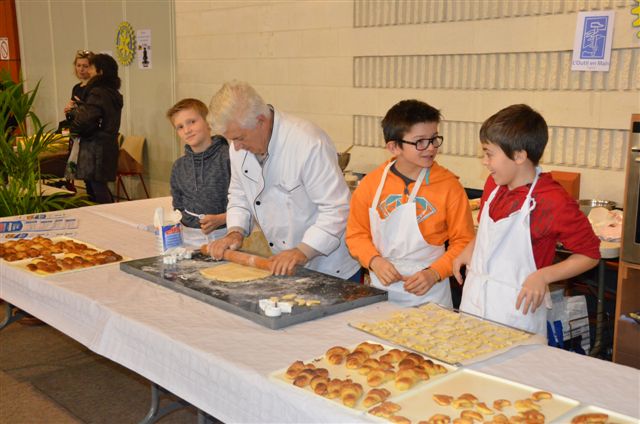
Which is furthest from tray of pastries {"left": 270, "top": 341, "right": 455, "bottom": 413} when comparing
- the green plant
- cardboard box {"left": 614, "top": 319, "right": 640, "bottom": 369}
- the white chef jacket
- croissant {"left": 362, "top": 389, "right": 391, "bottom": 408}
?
the green plant

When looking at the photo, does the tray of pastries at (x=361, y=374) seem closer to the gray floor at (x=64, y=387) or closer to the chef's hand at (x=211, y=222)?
the chef's hand at (x=211, y=222)

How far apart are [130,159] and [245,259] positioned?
6230mm

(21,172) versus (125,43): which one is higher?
(125,43)

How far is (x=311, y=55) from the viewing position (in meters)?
6.33

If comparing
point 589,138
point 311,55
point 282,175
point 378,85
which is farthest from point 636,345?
point 311,55

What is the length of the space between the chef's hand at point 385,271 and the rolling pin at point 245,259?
0.45 metres

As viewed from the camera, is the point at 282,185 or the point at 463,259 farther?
the point at 282,185

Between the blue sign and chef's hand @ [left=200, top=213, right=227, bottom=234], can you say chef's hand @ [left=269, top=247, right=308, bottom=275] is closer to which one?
chef's hand @ [left=200, top=213, right=227, bottom=234]

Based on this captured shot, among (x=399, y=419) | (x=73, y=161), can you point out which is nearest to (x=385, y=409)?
(x=399, y=419)

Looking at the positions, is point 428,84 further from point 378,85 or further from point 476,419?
point 476,419

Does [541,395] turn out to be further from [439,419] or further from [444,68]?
[444,68]

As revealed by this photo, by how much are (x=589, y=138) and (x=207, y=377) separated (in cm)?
333

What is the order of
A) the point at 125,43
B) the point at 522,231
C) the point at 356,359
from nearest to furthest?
the point at 356,359 → the point at 522,231 → the point at 125,43

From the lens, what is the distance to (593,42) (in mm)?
4320
